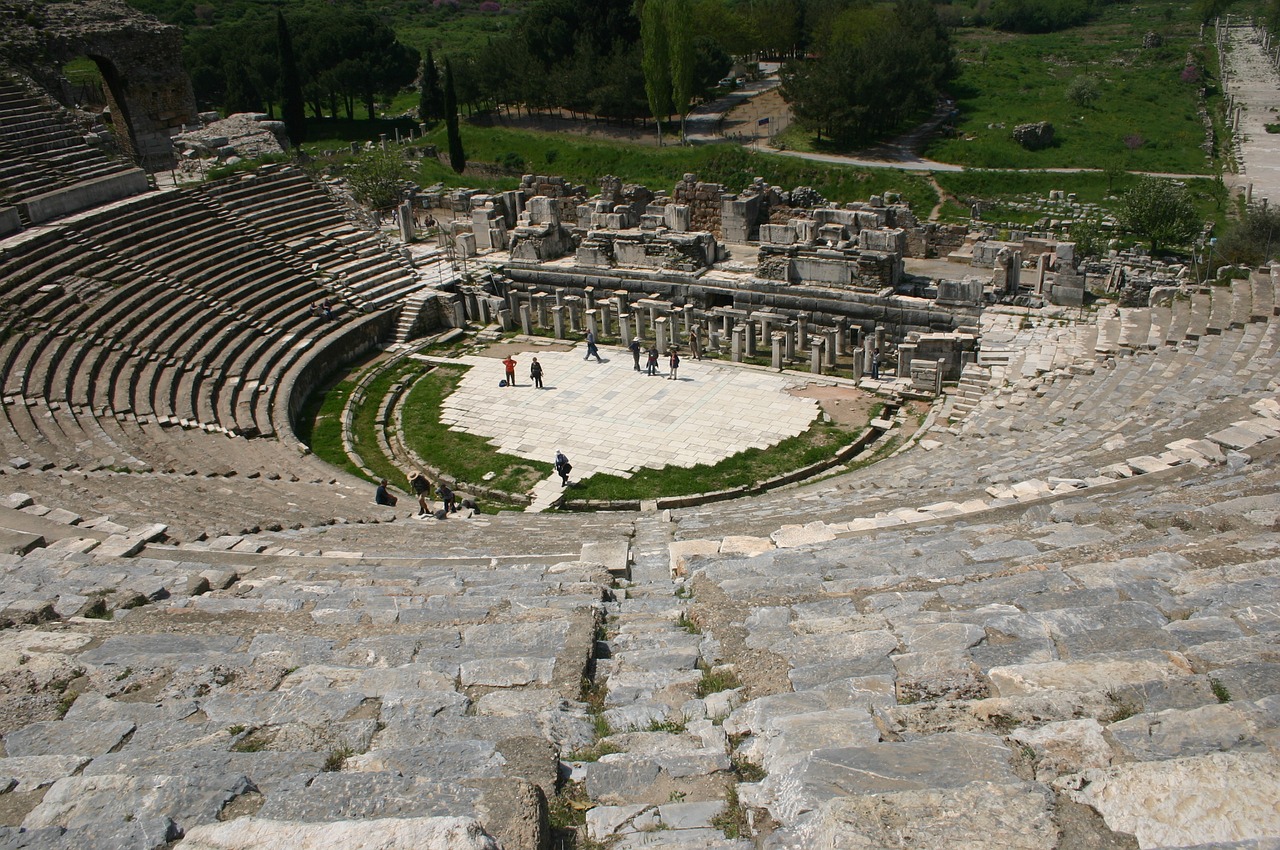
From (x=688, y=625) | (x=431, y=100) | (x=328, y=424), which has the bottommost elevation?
(x=328, y=424)

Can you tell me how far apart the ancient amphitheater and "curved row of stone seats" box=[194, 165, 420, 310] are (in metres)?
12.8

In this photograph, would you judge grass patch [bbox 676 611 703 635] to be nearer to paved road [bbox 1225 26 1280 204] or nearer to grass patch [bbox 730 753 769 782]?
grass patch [bbox 730 753 769 782]

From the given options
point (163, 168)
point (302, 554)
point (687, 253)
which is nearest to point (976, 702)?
point (302, 554)

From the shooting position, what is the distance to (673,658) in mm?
6367

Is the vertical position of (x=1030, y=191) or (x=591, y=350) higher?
(x=1030, y=191)

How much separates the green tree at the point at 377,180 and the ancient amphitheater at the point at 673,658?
923 inches

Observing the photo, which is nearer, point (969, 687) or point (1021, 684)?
point (1021, 684)

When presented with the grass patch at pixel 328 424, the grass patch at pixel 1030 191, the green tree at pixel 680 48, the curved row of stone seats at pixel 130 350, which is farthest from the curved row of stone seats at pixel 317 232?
the green tree at pixel 680 48

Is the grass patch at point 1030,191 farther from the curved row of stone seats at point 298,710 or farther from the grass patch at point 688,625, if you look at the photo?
the curved row of stone seats at point 298,710

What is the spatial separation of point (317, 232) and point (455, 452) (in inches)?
498

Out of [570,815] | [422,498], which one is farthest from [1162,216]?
[570,815]

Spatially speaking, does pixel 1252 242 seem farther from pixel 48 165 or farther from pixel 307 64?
pixel 307 64

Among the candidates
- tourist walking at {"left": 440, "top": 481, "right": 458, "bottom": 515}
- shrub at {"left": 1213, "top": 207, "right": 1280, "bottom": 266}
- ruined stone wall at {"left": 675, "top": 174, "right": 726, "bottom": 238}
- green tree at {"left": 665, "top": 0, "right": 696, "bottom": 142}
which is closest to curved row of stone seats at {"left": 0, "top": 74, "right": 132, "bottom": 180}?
tourist walking at {"left": 440, "top": 481, "right": 458, "bottom": 515}

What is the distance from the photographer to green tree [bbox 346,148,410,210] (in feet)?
124
